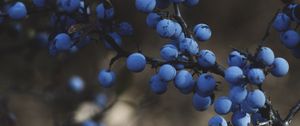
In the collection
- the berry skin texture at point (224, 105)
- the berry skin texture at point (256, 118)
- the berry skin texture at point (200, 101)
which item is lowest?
the berry skin texture at point (256, 118)

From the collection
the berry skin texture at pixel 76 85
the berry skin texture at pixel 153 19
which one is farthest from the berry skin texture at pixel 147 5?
the berry skin texture at pixel 76 85

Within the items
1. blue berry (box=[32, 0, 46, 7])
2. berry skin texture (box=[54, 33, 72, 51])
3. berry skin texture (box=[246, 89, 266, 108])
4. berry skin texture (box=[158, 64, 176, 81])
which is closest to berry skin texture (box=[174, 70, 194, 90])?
berry skin texture (box=[158, 64, 176, 81])

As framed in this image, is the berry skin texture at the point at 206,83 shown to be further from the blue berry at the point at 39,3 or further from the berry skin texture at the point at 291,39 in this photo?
the blue berry at the point at 39,3

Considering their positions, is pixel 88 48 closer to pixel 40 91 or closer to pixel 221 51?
pixel 40 91

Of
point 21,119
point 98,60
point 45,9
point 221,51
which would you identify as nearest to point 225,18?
point 221,51

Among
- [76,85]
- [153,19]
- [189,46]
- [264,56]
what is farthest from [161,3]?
[76,85]

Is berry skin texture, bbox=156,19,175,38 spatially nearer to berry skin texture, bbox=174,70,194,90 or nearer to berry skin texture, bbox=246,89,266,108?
berry skin texture, bbox=174,70,194,90
